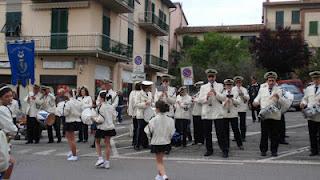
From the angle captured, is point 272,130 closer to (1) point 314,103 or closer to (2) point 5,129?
(1) point 314,103

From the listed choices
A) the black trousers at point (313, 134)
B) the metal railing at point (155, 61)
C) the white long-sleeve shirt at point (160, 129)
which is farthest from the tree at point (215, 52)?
the white long-sleeve shirt at point (160, 129)

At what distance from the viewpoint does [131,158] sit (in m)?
12.3

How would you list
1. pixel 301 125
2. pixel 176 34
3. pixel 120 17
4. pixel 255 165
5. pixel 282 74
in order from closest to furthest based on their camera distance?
pixel 255 165 < pixel 301 125 < pixel 120 17 < pixel 282 74 < pixel 176 34

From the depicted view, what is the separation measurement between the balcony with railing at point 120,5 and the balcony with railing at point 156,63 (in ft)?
24.8

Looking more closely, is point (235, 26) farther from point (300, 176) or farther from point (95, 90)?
point (300, 176)

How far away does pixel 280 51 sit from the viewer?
5288 cm

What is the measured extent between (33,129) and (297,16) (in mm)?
51529

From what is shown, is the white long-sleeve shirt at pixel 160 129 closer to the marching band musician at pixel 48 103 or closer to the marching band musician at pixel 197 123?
the marching band musician at pixel 197 123

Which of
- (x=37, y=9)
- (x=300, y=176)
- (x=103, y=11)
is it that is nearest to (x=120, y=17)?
(x=103, y=11)

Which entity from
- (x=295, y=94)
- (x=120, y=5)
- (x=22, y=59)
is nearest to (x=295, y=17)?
(x=295, y=94)

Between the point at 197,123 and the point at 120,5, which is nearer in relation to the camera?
the point at 197,123

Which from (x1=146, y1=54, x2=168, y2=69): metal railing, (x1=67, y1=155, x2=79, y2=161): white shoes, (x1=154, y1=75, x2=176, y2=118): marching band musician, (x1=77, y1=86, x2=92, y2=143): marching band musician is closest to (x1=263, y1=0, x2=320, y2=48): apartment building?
(x1=146, y1=54, x2=168, y2=69): metal railing

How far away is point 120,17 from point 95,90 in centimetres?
672

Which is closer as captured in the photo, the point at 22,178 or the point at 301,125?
the point at 22,178
